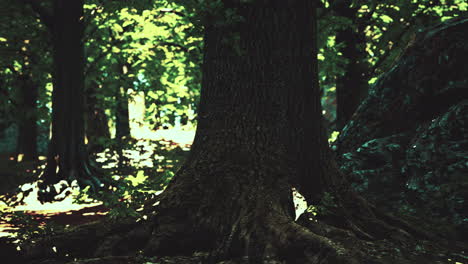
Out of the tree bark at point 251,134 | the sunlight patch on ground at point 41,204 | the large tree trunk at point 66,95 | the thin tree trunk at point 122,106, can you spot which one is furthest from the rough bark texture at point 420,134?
the thin tree trunk at point 122,106

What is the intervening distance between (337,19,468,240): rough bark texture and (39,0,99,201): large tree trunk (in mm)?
7742

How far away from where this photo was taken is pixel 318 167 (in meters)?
4.84

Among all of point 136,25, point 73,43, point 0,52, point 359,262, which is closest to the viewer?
point 359,262

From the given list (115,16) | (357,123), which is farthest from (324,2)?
(115,16)

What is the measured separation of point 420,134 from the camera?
654 centimetres

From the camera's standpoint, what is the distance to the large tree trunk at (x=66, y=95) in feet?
37.3

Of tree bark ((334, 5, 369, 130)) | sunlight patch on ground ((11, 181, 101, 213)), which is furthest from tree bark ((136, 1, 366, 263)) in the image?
tree bark ((334, 5, 369, 130))

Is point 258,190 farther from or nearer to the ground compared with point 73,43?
nearer to the ground

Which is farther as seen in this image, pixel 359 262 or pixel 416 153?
pixel 416 153

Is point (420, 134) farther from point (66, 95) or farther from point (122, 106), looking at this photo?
point (122, 106)

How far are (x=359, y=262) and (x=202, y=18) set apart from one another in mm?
3150

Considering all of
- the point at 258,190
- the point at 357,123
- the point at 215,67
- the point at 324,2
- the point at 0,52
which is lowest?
the point at 258,190

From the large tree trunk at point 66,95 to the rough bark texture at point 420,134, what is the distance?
7742 millimetres

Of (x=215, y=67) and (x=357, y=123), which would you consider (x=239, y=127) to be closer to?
(x=215, y=67)
